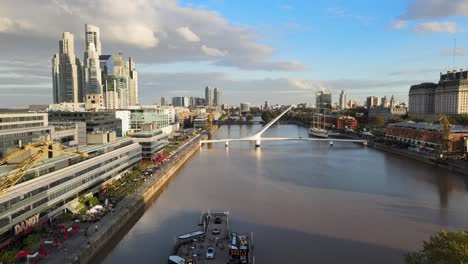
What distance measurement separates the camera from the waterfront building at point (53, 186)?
5600 millimetres

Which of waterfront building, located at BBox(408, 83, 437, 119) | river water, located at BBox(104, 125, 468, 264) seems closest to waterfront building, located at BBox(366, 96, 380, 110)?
waterfront building, located at BBox(408, 83, 437, 119)

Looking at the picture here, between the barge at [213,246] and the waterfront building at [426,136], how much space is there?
1306cm

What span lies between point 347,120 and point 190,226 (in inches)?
1121

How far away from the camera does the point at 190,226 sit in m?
7.34

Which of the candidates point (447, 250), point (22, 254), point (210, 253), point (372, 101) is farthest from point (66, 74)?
point (372, 101)

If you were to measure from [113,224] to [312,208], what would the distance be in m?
4.44

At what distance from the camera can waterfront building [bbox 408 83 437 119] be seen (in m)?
35.8

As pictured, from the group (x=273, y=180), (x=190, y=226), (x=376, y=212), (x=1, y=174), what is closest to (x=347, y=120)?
(x=273, y=180)

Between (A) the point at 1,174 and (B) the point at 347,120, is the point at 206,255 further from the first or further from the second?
(B) the point at 347,120

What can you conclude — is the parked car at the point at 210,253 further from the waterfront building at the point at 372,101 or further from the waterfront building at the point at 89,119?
the waterfront building at the point at 372,101

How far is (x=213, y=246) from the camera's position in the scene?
6.04m

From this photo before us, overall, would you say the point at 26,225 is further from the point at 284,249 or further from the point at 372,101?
the point at 372,101

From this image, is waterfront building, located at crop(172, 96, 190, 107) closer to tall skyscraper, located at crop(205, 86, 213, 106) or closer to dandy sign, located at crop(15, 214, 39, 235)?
tall skyscraper, located at crop(205, 86, 213, 106)

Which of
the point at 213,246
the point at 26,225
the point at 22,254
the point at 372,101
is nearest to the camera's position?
the point at 22,254
